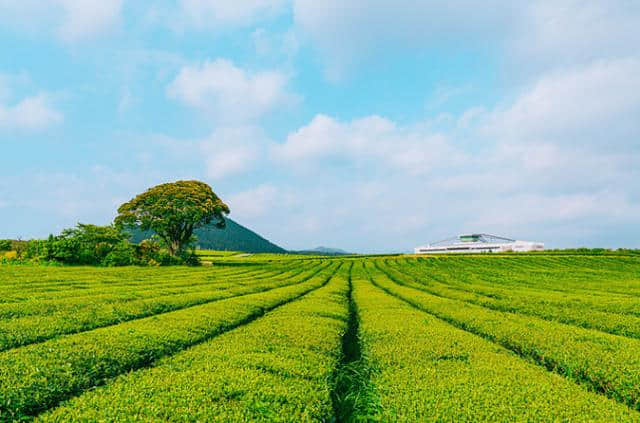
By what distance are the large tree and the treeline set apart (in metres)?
2.71

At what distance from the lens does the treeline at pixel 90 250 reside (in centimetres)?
3831

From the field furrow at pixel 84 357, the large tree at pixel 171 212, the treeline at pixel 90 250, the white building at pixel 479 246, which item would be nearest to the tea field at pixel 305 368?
the field furrow at pixel 84 357

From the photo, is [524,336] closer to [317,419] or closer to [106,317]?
[317,419]

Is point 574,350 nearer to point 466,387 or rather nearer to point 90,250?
point 466,387

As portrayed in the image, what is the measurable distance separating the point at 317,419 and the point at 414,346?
4.14 meters

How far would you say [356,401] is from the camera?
Answer: 18.6 ft

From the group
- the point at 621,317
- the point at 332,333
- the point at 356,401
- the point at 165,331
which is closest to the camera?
the point at 356,401

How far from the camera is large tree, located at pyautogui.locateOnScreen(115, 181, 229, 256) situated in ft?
158

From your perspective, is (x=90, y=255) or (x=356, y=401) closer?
(x=356, y=401)

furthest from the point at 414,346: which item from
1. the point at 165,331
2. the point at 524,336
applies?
the point at 165,331

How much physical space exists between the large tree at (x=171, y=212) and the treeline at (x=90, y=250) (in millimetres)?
2712

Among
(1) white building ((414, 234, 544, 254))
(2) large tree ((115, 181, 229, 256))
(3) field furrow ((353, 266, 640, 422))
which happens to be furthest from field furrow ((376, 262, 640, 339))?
(1) white building ((414, 234, 544, 254))

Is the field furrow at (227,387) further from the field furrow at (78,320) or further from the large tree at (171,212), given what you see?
the large tree at (171,212)

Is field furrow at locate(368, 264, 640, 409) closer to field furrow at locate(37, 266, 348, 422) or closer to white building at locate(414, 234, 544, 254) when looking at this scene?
field furrow at locate(37, 266, 348, 422)
